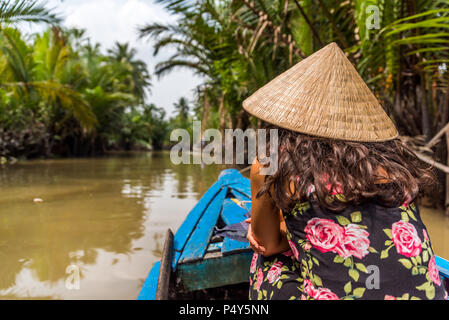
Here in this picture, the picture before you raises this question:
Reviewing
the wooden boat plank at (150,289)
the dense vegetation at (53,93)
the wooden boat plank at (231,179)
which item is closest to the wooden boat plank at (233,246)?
the wooden boat plank at (150,289)

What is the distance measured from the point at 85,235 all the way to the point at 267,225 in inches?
99.9

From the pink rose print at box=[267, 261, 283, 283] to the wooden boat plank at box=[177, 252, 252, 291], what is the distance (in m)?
0.61

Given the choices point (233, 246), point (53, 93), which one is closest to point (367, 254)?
point (233, 246)

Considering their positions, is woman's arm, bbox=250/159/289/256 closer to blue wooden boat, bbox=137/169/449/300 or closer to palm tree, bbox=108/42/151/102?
blue wooden boat, bbox=137/169/449/300

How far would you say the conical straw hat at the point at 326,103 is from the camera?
0.91 meters

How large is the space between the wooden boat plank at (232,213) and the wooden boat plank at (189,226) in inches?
4.5

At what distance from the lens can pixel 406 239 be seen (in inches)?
31.5

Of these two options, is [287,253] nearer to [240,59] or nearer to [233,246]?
[233,246]

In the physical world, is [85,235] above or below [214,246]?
below

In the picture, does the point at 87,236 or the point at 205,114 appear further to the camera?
the point at 205,114

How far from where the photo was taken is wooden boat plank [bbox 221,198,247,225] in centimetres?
197

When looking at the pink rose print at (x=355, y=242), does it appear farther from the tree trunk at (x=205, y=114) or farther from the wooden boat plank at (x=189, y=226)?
the tree trunk at (x=205, y=114)

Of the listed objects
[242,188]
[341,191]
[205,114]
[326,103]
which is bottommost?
[242,188]
